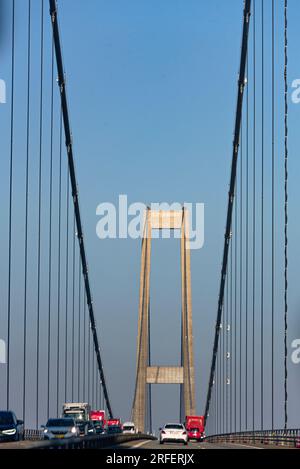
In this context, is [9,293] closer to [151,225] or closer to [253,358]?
[253,358]

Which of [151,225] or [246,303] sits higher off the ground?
[151,225]

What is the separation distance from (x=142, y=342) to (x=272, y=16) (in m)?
50.6

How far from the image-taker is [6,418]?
40.6 metres

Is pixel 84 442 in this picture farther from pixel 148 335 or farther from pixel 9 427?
pixel 148 335

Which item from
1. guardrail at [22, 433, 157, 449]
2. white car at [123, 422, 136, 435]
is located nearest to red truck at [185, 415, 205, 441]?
white car at [123, 422, 136, 435]

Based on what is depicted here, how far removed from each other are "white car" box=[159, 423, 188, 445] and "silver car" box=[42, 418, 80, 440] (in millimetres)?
5418

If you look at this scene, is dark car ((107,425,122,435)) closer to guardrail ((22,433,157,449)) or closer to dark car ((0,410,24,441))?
guardrail ((22,433,157,449))

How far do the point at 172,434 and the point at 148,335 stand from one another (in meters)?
49.8

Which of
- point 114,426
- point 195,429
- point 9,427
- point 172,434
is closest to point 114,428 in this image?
point 114,426

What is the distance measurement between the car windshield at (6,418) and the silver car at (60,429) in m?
3.77

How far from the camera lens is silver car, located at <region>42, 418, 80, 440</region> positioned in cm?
4470

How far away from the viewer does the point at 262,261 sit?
5306 cm

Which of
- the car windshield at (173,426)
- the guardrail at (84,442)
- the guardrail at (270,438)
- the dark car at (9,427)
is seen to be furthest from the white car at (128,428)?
the dark car at (9,427)
